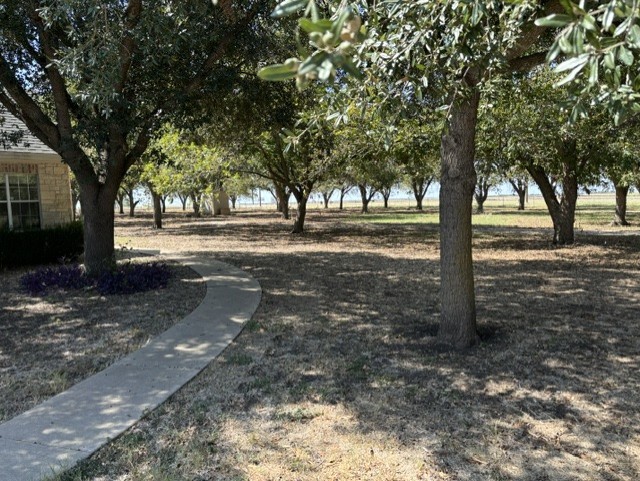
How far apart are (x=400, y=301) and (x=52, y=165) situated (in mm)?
11528

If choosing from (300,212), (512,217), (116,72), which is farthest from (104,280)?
(512,217)

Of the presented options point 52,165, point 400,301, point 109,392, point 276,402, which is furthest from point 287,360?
point 52,165

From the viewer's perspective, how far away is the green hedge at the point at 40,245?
12.1 metres

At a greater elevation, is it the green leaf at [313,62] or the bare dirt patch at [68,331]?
the green leaf at [313,62]

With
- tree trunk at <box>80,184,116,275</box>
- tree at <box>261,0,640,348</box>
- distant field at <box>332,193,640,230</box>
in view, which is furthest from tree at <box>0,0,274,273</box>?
distant field at <box>332,193,640,230</box>

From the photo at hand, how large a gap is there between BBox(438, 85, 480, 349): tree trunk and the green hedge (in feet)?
32.9

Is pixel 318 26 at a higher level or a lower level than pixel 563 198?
higher

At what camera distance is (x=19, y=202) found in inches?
541

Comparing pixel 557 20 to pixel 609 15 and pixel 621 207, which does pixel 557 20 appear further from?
pixel 621 207

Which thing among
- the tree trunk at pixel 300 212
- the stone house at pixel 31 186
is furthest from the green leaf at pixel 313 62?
the tree trunk at pixel 300 212

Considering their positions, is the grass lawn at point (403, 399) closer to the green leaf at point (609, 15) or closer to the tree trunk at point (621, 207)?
the green leaf at point (609, 15)

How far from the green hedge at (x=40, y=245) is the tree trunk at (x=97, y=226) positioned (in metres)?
2.96

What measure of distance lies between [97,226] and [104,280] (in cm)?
119

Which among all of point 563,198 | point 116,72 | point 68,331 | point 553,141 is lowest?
point 68,331
